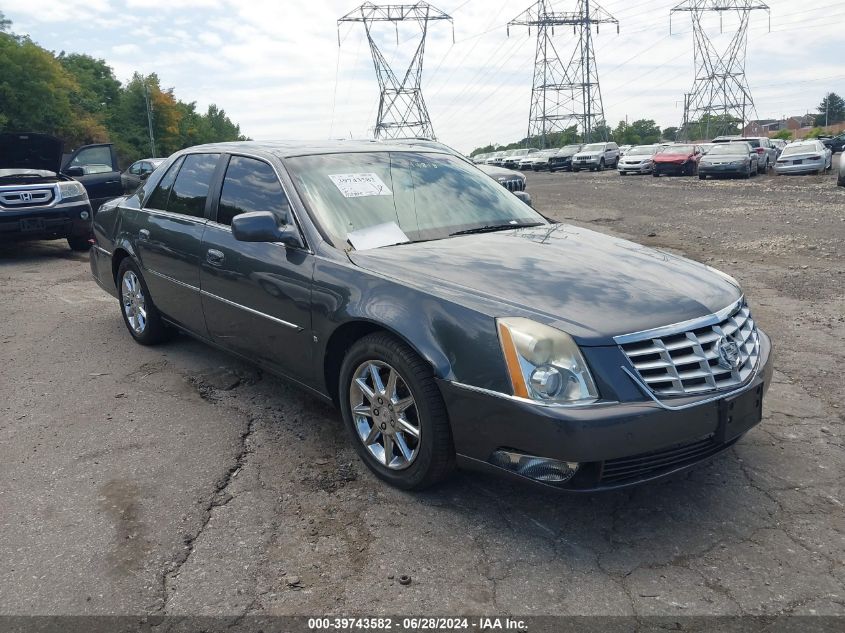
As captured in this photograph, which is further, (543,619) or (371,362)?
(371,362)

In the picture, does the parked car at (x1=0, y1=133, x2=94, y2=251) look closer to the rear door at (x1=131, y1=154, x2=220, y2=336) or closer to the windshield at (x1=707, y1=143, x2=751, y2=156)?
the rear door at (x1=131, y1=154, x2=220, y2=336)

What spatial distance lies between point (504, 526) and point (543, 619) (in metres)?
0.62

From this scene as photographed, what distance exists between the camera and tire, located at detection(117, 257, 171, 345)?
5621mm

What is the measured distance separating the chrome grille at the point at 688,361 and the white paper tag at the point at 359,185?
182cm

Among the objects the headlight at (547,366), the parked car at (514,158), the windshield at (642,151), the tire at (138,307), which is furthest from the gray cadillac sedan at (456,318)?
the parked car at (514,158)

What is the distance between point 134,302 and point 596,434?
174 inches

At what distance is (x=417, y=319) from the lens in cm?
310

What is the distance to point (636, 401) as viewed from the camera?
8.93ft

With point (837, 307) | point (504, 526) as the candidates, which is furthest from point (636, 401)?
point (837, 307)

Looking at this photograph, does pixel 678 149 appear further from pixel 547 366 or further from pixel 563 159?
pixel 547 366

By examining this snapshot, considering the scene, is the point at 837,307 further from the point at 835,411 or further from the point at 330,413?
the point at 330,413

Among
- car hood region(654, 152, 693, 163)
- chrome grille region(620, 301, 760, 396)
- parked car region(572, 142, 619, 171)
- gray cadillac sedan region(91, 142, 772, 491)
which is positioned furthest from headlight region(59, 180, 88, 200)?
parked car region(572, 142, 619, 171)

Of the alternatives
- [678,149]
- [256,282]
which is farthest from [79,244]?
[678,149]

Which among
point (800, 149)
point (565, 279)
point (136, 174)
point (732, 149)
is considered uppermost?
point (732, 149)
